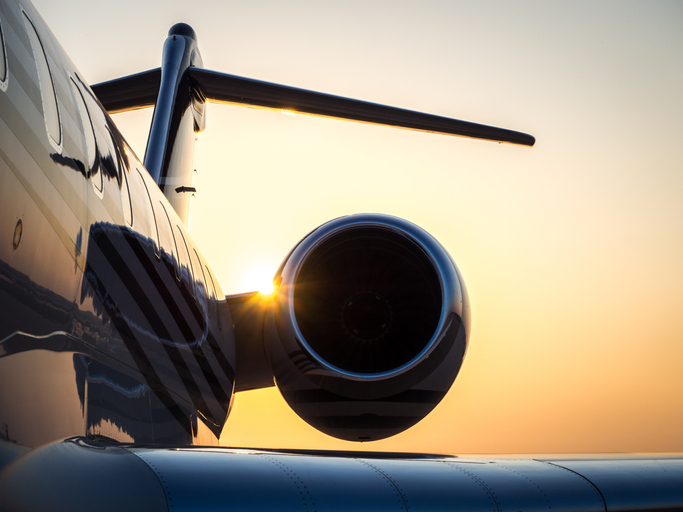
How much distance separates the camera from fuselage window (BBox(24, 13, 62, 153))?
2.41 metres

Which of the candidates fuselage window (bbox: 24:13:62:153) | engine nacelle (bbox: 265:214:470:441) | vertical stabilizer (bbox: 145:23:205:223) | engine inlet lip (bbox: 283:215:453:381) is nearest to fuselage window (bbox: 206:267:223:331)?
engine nacelle (bbox: 265:214:470:441)

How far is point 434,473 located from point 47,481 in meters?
1.25

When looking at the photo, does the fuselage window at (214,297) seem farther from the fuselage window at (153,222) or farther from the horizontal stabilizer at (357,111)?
the horizontal stabilizer at (357,111)

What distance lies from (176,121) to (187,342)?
3497 millimetres

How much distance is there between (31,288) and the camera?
84.0 inches

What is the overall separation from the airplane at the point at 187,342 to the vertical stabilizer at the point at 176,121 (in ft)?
0.21

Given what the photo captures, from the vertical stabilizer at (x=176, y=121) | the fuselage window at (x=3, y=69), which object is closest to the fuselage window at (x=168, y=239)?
the fuselage window at (x=3, y=69)

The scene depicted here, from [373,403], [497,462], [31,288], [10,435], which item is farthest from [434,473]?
[373,403]

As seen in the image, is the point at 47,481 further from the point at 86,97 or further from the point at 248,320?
the point at 248,320

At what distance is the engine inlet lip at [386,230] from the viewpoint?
5176mm

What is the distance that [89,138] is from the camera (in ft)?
9.56

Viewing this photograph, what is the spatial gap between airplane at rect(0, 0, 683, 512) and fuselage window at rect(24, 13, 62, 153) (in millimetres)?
16

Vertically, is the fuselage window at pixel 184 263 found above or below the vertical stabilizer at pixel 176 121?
below

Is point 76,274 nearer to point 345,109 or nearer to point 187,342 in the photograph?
point 187,342
